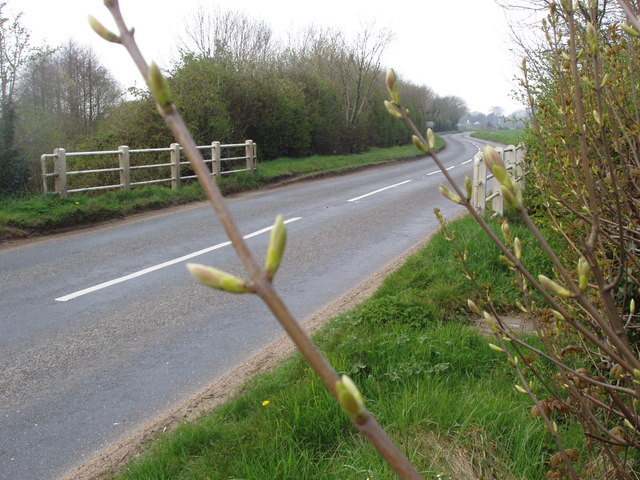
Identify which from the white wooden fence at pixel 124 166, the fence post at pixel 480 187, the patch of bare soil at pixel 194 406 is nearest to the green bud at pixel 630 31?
the patch of bare soil at pixel 194 406

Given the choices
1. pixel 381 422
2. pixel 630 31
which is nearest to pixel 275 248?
pixel 630 31

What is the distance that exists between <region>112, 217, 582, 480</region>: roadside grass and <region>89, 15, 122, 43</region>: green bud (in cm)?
249

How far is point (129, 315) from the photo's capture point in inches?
263

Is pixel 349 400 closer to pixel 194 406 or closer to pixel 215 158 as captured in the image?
pixel 194 406

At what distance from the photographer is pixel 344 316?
18.3 feet

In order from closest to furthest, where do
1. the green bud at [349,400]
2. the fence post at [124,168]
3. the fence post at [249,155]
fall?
the green bud at [349,400], the fence post at [124,168], the fence post at [249,155]

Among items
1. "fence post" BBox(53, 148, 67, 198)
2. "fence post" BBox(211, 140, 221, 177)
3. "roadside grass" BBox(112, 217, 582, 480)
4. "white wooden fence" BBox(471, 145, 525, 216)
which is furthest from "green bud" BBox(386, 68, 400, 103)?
"fence post" BBox(211, 140, 221, 177)

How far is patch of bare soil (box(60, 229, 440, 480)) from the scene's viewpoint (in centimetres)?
380

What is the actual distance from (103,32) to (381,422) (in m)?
2.95

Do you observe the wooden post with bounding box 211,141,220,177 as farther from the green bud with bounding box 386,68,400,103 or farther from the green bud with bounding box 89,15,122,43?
the green bud with bounding box 89,15,122,43

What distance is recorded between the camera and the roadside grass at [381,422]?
303 cm

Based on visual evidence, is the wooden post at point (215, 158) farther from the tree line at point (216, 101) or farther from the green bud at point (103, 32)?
the green bud at point (103, 32)

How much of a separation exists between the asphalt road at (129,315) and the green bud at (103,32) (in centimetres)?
380

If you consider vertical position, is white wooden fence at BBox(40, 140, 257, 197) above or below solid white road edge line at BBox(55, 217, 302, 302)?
above
